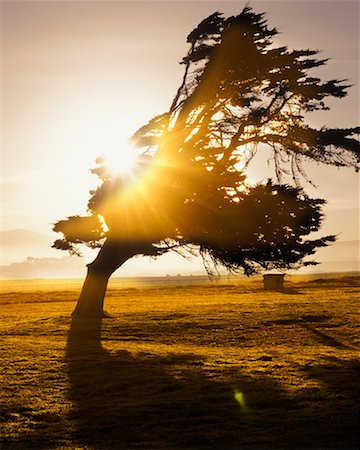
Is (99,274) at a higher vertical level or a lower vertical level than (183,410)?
higher

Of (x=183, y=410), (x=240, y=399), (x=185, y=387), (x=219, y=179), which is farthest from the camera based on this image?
(x=219, y=179)

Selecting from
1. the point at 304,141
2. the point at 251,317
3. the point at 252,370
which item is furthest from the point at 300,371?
the point at 304,141

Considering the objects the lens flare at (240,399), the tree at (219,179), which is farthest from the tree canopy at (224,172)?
the lens flare at (240,399)

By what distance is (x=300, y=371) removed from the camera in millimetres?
12977

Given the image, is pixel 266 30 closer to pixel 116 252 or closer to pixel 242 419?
pixel 116 252

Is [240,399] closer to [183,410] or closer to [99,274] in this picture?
[183,410]

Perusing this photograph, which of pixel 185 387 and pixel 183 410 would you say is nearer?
pixel 183 410

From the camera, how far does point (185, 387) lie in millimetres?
11805

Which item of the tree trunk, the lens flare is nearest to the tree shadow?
the lens flare

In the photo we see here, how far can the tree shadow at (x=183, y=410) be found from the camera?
8.51m

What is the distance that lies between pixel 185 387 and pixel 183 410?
1.75 meters

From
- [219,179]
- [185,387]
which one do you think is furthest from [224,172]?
[185,387]

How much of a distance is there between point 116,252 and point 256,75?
1048 centimetres

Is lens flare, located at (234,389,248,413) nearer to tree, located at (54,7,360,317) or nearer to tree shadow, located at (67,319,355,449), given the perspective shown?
tree shadow, located at (67,319,355,449)
